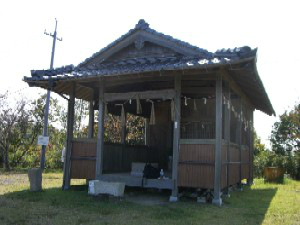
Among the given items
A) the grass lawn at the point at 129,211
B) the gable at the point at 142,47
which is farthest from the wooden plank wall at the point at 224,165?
the gable at the point at 142,47

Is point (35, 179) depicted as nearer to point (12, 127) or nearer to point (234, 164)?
point (234, 164)

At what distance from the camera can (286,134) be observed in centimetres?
2609

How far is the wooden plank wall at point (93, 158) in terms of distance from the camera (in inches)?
431

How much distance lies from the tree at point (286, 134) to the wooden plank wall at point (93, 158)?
51.5 feet

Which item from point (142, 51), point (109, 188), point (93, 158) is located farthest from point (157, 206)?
point (142, 51)

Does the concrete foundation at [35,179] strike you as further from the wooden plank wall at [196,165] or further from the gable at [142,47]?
the wooden plank wall at [196,165]

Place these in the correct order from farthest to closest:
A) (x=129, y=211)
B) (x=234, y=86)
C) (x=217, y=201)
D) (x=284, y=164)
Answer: (x=284, y=164)
(x=234, y=86)
(x=217, y=201)
(x=129, y=211)

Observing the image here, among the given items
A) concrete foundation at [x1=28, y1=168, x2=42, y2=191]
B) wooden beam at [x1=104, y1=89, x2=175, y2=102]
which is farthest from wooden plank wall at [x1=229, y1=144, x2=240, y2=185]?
concrete foundation at [x1=28, y1=168, x2=42, y2=191]

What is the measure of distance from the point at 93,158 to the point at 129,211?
10.8ft

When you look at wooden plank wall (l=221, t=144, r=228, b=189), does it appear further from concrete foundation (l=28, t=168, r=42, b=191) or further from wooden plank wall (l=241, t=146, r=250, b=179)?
concrete foundation (l=28, t=168, r=42, b=191)

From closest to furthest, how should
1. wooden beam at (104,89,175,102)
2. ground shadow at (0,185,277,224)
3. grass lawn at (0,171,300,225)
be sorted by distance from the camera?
1. grass lawn at (0,171,300,225)
2. ground shadow at (0,185,277,224)
3. wooden beam at (104,89,175,102)

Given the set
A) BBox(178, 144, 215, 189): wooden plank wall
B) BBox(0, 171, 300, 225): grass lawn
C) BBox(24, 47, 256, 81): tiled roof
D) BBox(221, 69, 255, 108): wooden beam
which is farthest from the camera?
BBox(221, 69, 255, 108): wooden beam

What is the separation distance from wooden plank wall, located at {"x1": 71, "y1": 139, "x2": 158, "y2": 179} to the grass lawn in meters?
0.99

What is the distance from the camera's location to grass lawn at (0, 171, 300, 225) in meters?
7.05
